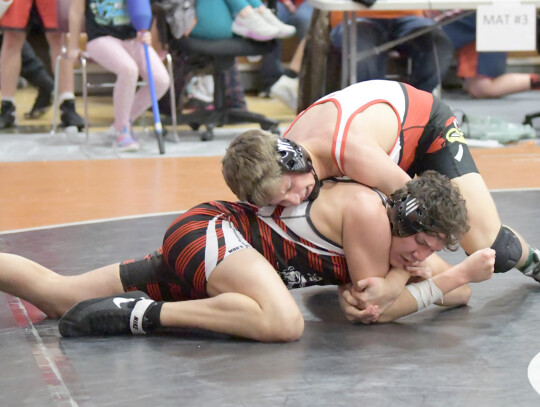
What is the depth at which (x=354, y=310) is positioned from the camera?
2717mm

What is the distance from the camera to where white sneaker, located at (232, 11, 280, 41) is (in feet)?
19.9

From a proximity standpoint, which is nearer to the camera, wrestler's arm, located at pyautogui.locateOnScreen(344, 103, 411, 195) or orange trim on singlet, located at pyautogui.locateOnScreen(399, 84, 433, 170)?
wrestler's arm, located at pyautogui.locateOnScreen(344, 103, 411, 195)

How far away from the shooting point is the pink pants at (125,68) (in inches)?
233

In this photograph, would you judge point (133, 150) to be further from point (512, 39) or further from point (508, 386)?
point (508, 386)

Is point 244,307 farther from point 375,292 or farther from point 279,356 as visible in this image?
point 375,292

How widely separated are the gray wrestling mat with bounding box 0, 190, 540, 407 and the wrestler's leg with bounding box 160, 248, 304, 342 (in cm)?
4

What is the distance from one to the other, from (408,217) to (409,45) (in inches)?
178

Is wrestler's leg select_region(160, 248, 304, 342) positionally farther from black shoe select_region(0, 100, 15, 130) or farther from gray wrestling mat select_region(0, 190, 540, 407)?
black shoe select_region(0, 100, 15, 130)

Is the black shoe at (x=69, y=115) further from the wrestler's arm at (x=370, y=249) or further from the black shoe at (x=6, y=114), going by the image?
the wrestler's arm at (x=370, y=249)

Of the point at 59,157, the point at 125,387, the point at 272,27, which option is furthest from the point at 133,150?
the point at 125,387

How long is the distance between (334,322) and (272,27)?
3627 mm

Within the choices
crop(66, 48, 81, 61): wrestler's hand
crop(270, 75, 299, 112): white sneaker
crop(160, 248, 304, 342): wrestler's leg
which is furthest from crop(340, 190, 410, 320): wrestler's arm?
crop(270, 75, 299, 112): white sneaker

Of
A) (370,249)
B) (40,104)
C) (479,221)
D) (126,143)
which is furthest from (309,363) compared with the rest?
(40,104)

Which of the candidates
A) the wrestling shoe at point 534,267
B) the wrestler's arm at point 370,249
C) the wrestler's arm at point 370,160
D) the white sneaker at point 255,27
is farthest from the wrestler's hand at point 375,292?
the white sneaker at point 255,27
